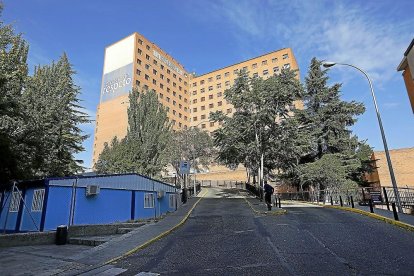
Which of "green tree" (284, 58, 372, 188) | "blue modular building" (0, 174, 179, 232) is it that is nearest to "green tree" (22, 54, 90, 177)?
"blue modular building" (0, 174, 179, 232)

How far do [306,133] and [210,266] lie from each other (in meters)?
30.1

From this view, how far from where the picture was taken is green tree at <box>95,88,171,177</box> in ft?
106

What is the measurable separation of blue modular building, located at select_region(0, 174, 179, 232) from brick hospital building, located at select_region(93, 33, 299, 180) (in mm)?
48614

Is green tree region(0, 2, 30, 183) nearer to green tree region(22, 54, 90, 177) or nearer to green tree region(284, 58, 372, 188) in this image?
green tree region(22, 54, 90, 177)

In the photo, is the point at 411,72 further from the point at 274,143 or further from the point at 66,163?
the point at 66,163

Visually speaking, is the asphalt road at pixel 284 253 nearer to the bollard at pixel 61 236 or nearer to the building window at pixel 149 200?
the bollard at pixel 61 236

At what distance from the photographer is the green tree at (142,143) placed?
32188 mm

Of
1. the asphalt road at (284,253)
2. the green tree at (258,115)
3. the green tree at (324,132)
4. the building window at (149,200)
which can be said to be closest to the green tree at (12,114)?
the building window at (149,200)

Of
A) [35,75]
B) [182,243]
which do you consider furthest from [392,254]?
[35,75]

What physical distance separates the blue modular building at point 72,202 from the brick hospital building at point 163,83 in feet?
159

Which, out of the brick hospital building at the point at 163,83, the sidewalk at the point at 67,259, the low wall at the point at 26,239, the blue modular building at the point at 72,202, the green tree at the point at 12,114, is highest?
the brick hospital building at the point at 163,83

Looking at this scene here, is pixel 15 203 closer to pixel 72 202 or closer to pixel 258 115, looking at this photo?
pixel 72 202

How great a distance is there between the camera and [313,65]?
123 ft

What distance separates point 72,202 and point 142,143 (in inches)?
738
